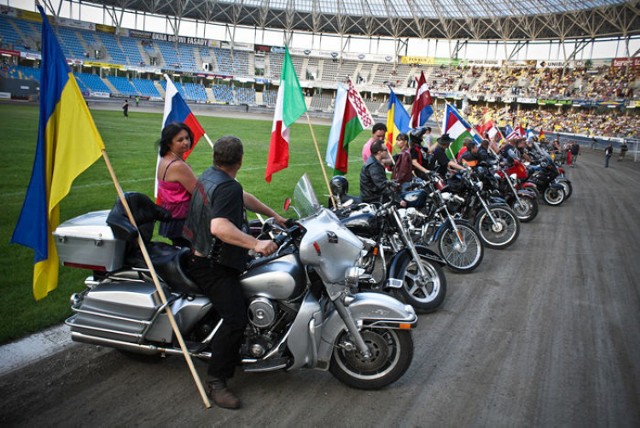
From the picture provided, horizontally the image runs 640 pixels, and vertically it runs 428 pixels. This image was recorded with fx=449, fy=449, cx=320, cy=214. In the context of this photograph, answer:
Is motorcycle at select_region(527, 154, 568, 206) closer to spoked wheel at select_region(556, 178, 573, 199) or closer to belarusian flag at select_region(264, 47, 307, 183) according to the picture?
spoked wheel at select_region(556, 178, 573, 199)

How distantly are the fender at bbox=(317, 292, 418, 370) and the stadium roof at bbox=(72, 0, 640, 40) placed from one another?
57.0m

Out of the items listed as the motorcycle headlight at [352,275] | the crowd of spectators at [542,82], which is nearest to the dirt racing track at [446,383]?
the motorcycle headlight at [352,275]

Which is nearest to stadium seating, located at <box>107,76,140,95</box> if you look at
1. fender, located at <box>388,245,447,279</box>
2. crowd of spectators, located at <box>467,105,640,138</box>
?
crowd of spectators, located at <box>467,105,640,138</box>

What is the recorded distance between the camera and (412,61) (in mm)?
73312

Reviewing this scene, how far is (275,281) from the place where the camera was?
132 inches

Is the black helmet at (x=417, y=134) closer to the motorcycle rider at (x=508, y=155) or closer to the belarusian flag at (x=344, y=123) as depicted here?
the belarusian flag at (x=344, y=123)

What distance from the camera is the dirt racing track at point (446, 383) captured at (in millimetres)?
3271

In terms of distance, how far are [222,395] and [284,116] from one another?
13.9ft

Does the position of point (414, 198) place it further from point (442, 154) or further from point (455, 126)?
point (455, 126)

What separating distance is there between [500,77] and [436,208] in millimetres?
64012

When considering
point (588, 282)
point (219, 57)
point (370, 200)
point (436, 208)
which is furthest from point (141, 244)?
point (219, 57)

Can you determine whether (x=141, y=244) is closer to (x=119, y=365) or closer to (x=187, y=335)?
(x=187, y=335)

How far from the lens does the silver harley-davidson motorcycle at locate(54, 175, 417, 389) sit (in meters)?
3.36

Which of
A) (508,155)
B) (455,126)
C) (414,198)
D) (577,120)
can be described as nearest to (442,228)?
(414,198)
